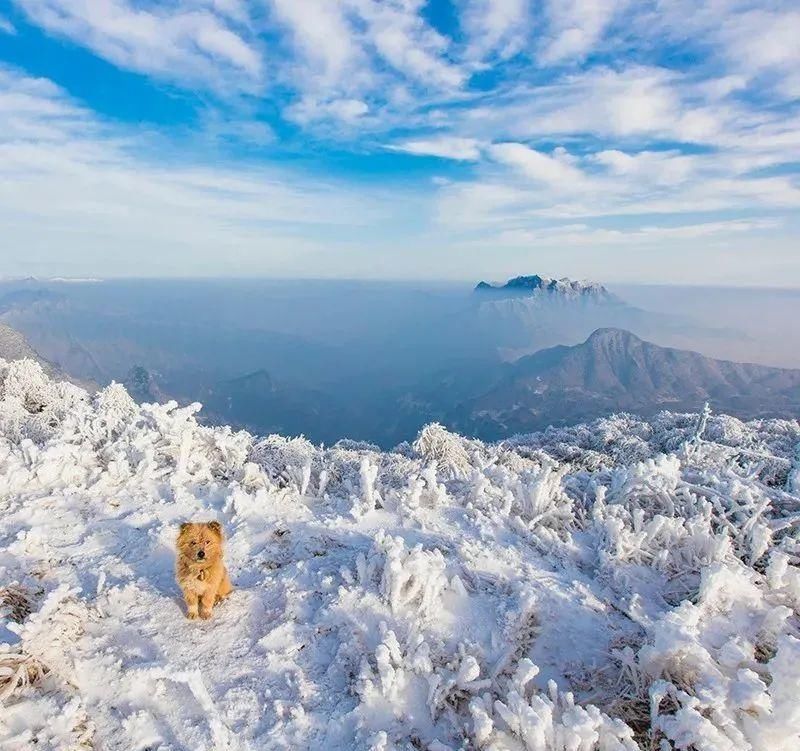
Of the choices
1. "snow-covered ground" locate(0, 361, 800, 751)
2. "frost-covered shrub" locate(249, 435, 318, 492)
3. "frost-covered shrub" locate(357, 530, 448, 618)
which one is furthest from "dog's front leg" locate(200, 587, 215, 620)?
"frost-covered shrub" locate(249, 435, 318, 492)

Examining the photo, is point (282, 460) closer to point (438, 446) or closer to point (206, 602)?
point (206, 602)

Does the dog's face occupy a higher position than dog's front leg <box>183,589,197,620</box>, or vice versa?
the dog's face

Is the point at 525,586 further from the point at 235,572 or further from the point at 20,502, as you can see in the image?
the point at 20,502

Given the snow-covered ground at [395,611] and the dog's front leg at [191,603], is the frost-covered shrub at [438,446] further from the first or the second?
the dog's front leg at [191,603]

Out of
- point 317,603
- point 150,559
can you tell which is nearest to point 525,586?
point 317,603

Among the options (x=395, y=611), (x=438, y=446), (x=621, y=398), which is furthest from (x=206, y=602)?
(x=621, y=398)

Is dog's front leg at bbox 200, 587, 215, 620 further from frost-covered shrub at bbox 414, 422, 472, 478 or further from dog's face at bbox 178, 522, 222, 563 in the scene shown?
frost-covered shrub at bbox 414, 422, 472, 478

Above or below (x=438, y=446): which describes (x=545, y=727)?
above
